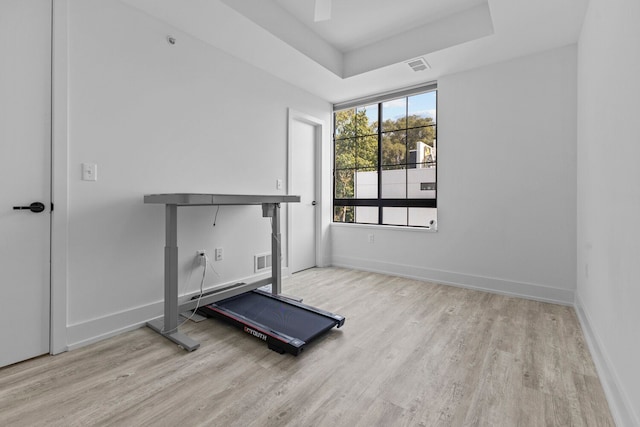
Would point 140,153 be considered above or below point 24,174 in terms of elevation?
above

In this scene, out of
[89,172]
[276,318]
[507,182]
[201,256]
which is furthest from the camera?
[507,182]

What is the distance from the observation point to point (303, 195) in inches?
163

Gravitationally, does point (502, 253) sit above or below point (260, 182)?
below

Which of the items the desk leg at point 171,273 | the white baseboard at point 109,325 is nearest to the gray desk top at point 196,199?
the desk leg at point 171,273

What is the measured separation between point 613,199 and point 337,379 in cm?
174

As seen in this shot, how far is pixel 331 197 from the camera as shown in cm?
458

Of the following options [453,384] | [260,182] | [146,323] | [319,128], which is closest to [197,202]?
[146,323]

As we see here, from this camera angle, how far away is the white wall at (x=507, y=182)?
2891mm

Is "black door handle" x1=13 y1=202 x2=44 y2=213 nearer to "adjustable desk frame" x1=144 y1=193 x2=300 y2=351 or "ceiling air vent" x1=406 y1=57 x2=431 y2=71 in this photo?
"adjustable desk frame" x1=144 y1=193 x2=300 y2=351

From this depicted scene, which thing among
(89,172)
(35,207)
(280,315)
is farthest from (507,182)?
(35,207)

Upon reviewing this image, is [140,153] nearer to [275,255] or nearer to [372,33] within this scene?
[275,255]

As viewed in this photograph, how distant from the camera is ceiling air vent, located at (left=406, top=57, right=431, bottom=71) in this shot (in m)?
3.19

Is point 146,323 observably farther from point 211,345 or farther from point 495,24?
point 495,24

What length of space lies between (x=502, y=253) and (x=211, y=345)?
2.93 meters
